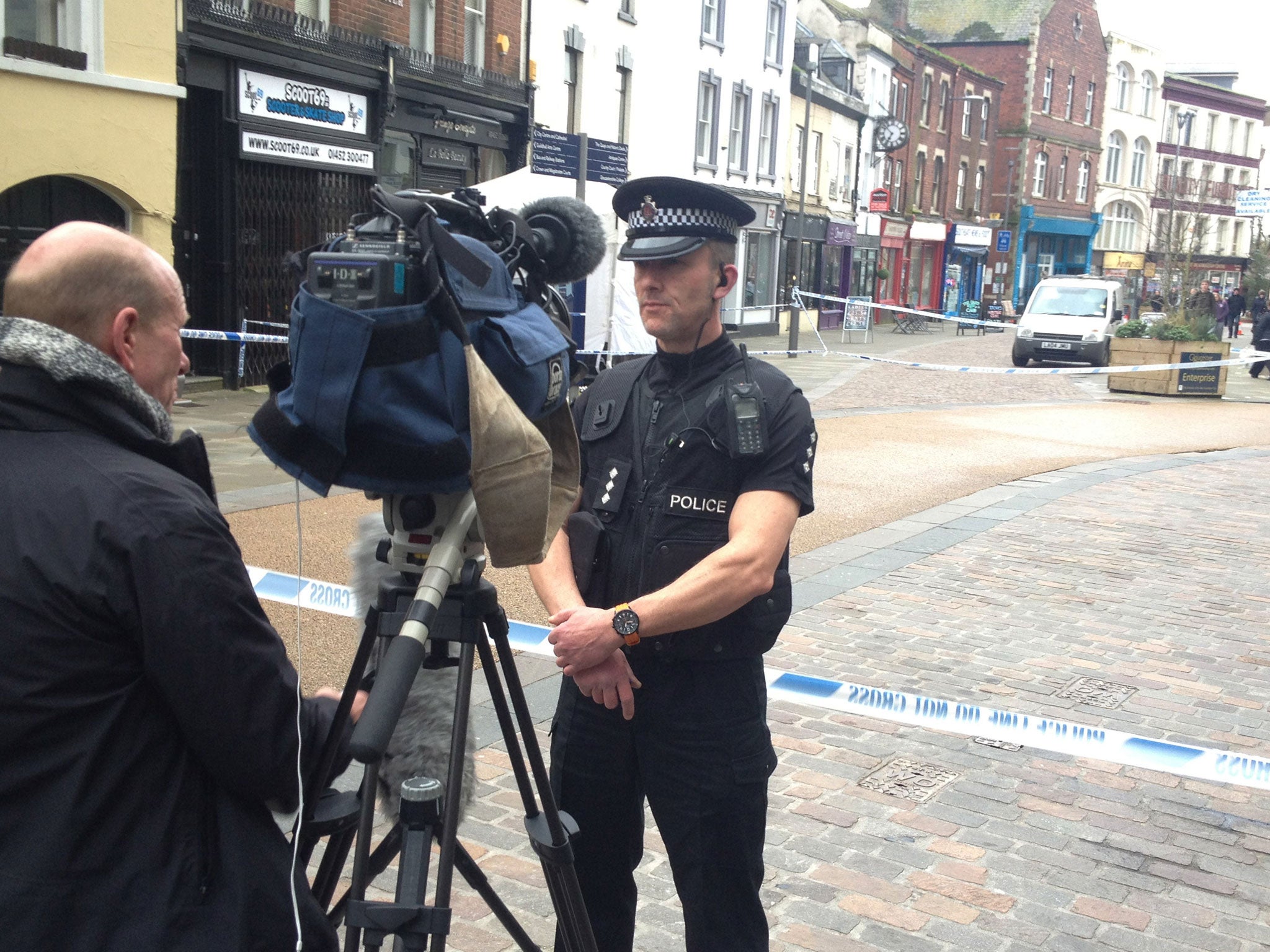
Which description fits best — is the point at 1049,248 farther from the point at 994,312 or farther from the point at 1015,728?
the point at 1015,728

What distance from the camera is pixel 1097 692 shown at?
19.1 feet

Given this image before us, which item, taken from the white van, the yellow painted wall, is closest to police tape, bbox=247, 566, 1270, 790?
the yellow painted wall

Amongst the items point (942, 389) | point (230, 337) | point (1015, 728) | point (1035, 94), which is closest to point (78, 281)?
point (1015, 728)

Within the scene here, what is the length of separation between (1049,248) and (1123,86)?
1073cm

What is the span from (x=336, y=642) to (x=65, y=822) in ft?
14.6

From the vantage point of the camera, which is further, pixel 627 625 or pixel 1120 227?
pixel 1120 227

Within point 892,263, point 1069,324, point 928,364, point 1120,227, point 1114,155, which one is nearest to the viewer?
point 928,364

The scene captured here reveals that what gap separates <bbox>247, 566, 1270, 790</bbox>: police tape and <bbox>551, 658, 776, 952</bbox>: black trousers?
0.73m

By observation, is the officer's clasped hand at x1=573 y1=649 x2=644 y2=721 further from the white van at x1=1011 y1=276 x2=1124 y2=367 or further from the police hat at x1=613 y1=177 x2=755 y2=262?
the white van at x1=1011 y1=276 x2=1124 y2=367

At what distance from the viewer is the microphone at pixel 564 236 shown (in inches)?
86.7

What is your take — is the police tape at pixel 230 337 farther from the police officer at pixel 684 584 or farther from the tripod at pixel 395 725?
the tripod at pixel 395 725

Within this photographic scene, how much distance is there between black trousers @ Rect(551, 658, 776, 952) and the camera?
2738 mm

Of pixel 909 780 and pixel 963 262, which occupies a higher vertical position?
pixel 963 262

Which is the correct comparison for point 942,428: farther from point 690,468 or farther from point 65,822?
point 65,822
